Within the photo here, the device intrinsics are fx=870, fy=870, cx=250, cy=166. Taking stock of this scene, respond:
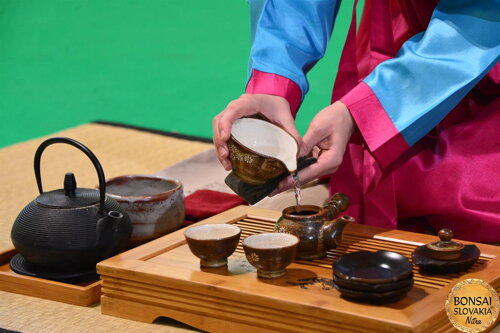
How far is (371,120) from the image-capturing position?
6.64 ft

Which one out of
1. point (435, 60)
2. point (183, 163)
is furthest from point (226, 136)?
point (183, 163)

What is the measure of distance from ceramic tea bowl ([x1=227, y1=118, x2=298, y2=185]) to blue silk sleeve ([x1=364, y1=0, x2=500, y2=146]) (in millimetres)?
245

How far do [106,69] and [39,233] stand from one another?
3446 millimetres

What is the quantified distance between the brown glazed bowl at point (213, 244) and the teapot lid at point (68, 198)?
286mm

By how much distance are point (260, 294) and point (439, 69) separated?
2.43 feet

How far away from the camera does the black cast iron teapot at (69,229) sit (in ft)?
6.36

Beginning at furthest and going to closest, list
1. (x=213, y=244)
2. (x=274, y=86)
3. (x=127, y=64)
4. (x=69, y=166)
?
(x=127, y=64) → (x=69, y=166) → (x=274, y=86) → (x=213, y=244)

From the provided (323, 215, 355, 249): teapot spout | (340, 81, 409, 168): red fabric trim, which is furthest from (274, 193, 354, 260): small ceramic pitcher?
(340, 81, 409, 168): red fabric trim

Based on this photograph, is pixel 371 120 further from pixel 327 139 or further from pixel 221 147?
pixel 221 147

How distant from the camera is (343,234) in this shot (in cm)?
205

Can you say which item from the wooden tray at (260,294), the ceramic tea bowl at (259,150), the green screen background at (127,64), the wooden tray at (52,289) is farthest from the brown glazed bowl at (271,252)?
the green screen background at (127,64)

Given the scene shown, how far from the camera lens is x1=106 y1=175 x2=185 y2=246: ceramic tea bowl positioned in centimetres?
220

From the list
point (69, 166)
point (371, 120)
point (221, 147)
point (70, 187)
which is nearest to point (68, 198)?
point (70, 187)

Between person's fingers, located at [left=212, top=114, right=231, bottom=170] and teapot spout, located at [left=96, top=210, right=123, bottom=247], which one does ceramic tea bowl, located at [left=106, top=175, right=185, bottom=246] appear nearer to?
teapot spout, located at [left=96, top=210, right=123, bottom=247]
